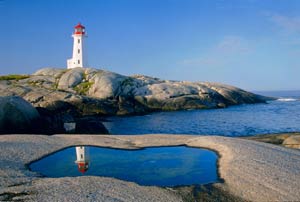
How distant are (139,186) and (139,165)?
4503 mm

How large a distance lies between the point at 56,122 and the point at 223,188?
2792 cm

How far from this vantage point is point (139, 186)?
1392 cm

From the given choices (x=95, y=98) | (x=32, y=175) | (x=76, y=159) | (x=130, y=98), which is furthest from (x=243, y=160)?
(x=130, y=98)

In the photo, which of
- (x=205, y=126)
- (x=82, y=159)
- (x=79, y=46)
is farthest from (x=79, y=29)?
(x=82, y=159)

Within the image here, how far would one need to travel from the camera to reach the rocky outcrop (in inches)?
2299

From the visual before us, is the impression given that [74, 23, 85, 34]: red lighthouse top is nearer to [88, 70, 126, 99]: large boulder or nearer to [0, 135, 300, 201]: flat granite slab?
[88, 70, 126, 99]: large boulder

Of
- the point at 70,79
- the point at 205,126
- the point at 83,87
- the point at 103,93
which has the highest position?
the point at 70,79

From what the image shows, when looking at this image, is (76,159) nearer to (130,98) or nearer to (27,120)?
(27,120)

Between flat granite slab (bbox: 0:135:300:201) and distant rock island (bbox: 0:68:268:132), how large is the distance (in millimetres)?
35062

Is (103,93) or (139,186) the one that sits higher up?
(103,93)

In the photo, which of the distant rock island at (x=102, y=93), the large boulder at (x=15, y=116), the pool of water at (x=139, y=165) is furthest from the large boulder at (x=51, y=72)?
the pool of water at (x=139, y=165)

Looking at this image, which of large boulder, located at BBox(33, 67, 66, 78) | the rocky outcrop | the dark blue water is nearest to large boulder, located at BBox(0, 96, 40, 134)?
the dark blue water

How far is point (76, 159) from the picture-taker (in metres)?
19.7

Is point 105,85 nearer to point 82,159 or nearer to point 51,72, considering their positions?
point 51,72
